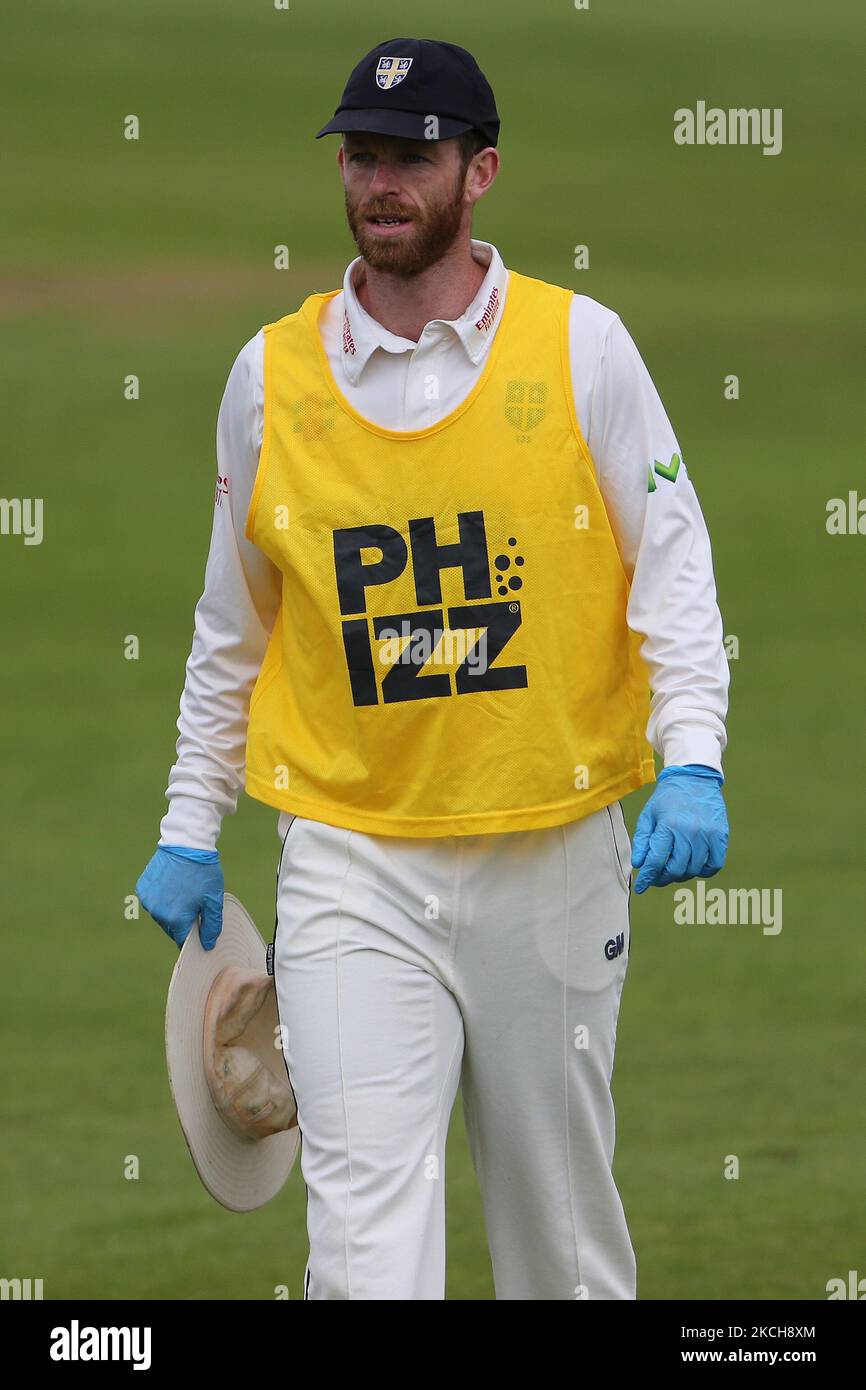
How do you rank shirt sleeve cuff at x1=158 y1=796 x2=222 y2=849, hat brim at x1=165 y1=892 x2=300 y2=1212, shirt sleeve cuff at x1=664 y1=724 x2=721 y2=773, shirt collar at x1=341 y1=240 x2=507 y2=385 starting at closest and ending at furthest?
shirt sleeve cuff at x1=664 y1=724 x2=721 y2=773 < shirt collar at x1=341 y1=240 x2=507 y2=385 < hat brim at x1=165 y1=892 x2=300 y2=1212 < shirt sleeve cuff at x1=158 y1=796 x2=222 y2=849

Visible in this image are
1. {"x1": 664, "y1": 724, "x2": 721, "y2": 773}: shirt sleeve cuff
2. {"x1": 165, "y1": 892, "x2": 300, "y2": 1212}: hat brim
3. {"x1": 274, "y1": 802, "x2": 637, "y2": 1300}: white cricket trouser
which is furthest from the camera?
{"x1": 165, "y1": 892, "x2": 300, "y2": 1212}: hat brim

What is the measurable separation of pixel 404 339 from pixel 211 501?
12.3 meters

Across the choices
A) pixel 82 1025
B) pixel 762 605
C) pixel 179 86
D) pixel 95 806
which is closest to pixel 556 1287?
pixel 82 1025

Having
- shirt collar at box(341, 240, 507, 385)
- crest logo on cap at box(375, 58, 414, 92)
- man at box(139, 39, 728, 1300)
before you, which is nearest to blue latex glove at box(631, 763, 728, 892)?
man at box(139, 39, 728, 1300)

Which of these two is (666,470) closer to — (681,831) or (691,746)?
(691,746)

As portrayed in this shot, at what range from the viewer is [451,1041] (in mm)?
4441

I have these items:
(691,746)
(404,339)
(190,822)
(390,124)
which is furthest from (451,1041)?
(390,124)

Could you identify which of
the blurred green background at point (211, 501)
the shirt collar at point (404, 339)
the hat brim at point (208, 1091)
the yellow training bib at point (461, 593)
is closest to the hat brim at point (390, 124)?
the shirt collar at point (404, 339)

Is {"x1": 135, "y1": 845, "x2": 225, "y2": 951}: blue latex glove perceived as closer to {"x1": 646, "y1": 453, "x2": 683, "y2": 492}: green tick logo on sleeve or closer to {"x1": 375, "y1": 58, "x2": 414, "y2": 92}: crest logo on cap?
{"x1": 646, "y1": 453, "x2": 683, "y2": 492}: green tick logo on sleeve

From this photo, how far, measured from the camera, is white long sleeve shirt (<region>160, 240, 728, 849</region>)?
4434mm

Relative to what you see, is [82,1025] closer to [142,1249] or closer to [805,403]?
[142,1249]

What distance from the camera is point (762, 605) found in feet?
49.2

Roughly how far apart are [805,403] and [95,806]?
10.2 meters

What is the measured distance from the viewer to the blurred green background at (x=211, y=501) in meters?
6.85
